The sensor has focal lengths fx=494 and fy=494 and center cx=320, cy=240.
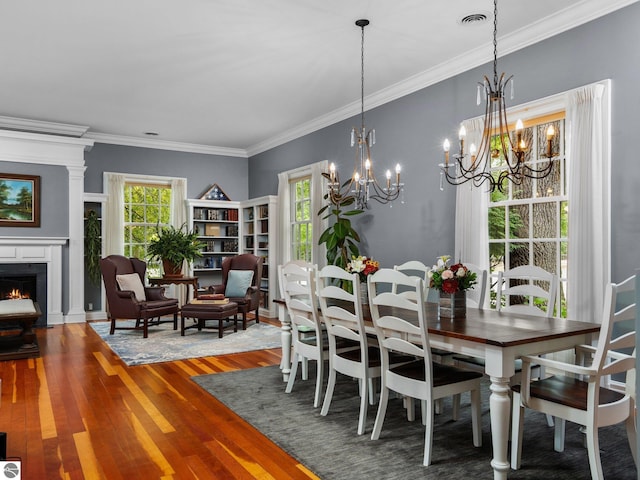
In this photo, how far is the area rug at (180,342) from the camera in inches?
212

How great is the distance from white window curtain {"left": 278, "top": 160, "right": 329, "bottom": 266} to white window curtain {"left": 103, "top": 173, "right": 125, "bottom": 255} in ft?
8.82

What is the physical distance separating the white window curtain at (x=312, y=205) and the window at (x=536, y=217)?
278cm

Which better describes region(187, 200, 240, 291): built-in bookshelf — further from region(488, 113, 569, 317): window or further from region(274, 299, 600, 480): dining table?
region(274, 299, 600, 480): dining table

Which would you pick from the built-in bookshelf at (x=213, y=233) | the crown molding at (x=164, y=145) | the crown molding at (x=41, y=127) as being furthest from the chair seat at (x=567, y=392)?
the crown molding at (x=164, y=145)

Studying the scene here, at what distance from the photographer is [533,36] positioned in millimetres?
4305

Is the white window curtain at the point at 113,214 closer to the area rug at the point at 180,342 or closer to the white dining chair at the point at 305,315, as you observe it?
the area rug at the point at 180,342

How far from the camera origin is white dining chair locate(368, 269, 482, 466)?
8.81 feet

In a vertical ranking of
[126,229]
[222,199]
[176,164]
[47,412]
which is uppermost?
[176,164]

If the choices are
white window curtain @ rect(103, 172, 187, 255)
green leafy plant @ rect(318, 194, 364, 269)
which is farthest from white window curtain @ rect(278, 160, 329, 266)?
white window curtain @ rect(103, 172, 187, 255)

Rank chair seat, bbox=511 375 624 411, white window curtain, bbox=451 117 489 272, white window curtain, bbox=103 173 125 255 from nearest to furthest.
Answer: chair seat, bbox=511 375 624 411 < white window curtain, bbox=451 117 489 272 < white window curtain, bbox=103 173 125 255

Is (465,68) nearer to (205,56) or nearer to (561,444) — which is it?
(205,56)

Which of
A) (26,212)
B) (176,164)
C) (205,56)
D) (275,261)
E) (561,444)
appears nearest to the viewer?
(561,444)

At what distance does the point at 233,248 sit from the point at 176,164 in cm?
183

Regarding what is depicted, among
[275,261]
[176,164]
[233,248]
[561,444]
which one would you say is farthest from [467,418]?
[176,164]
